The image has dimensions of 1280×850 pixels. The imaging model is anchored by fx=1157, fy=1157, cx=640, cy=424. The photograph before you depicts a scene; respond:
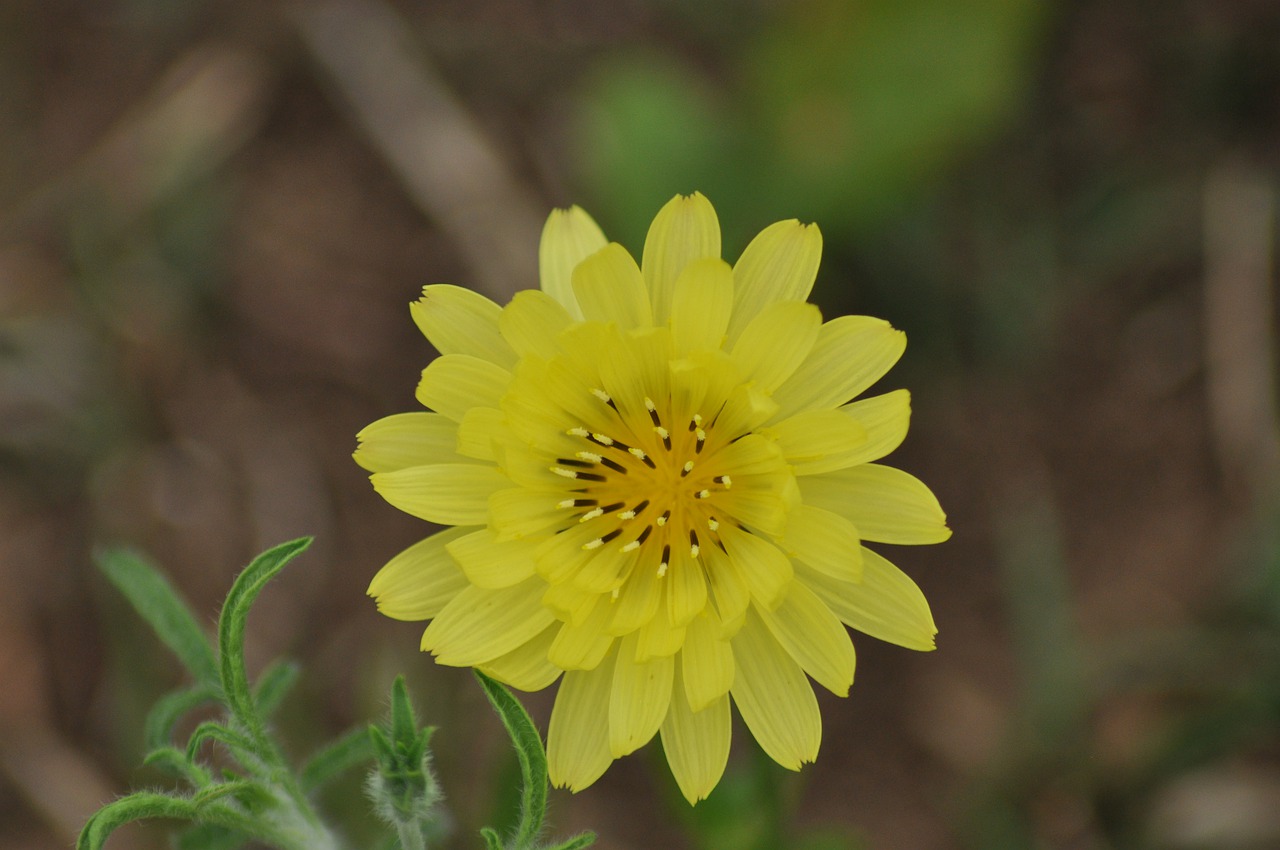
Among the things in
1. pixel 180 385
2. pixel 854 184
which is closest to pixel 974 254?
pixel 854 184

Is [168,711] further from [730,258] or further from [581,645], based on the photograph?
[730,258]

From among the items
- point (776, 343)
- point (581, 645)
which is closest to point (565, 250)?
point (776, 343)

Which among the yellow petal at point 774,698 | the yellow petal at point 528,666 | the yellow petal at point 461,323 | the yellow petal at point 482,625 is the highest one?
the yellow petal at point 461,323

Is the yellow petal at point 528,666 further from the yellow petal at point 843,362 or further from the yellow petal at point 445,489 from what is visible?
the yellow petal at point 843,362

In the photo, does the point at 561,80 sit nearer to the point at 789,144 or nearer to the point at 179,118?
the point at 789,144

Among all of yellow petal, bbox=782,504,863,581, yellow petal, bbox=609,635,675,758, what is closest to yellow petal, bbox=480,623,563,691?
yellow petal, bbox=609,635,675,758

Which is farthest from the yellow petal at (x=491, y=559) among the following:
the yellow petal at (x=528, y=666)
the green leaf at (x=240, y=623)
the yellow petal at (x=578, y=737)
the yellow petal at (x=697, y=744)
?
the yellow petal at (x=697, y=744)
